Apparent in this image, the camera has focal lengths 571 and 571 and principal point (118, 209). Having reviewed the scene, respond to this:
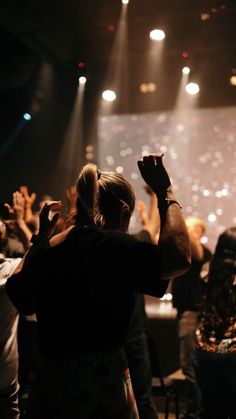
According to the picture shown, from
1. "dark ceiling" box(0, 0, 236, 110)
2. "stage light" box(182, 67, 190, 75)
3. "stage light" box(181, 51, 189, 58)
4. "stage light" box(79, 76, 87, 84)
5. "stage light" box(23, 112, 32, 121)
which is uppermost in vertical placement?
"dark ceiling" box(0, 0, 236, 110)

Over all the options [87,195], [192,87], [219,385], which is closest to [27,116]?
[192,87]

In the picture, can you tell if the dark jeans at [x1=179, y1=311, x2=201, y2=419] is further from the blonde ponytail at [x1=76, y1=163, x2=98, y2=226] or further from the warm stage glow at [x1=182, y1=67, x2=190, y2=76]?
the warm stage glow at [x1=182, y1=67, x2=190, y2=76]

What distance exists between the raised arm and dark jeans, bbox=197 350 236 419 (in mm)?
1679

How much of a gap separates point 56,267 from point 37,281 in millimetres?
72

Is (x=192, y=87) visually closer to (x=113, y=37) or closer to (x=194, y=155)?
(x=194, y=155)

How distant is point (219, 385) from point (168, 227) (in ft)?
5.88

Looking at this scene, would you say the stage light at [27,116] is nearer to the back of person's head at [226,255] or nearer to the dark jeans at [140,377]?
the dark jeans at [140,377]

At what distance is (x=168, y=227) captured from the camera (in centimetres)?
146

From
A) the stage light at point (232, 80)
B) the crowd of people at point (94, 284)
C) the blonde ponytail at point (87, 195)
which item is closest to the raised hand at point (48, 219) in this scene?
the crowd of people at point (94, 284)

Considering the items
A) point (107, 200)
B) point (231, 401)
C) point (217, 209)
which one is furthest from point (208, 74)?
point (107, 200)

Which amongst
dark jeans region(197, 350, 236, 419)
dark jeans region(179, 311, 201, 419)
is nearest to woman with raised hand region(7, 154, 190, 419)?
dark jeans region(197, 350, 236, 419)

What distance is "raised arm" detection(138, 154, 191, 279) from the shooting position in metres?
1.41

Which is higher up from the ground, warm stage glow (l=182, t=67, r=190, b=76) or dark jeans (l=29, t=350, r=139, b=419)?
warm stage glow (l=182, t=67, r=190, b=76)

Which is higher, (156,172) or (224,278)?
(156,172)
